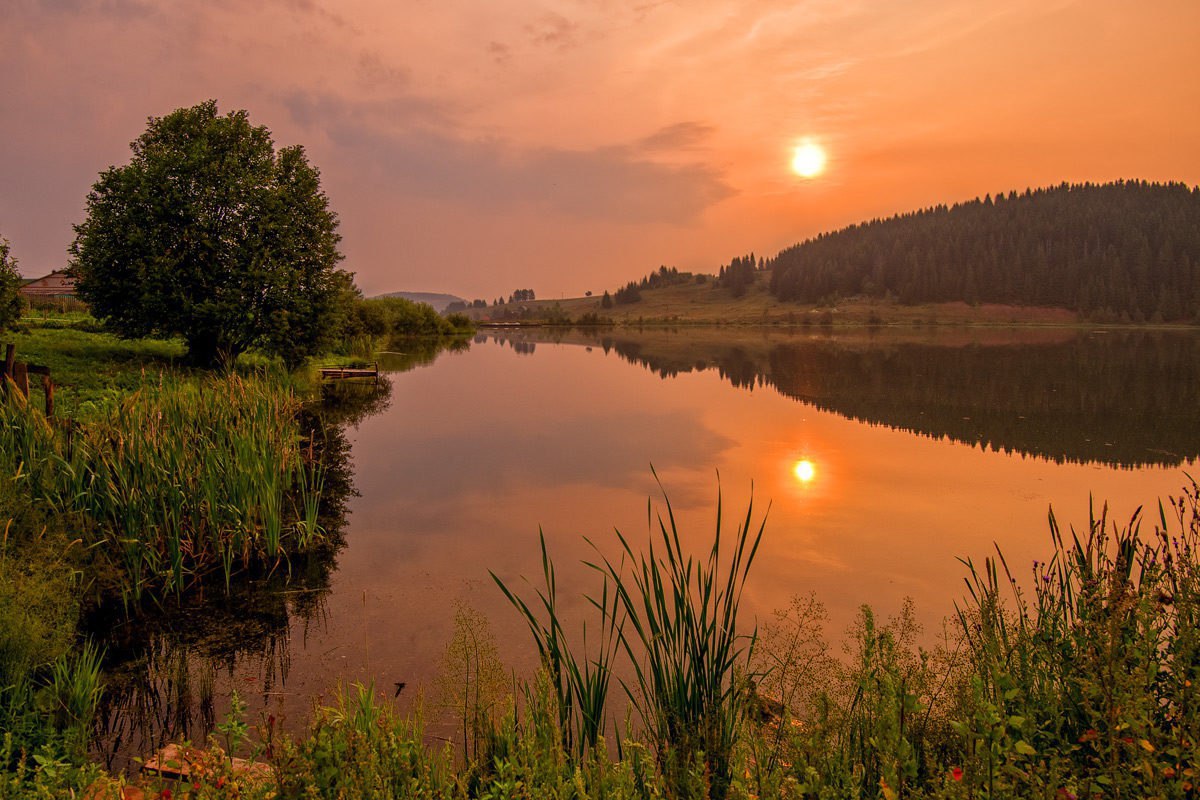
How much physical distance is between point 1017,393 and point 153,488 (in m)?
32.6

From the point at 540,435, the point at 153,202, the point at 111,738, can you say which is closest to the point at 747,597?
the point at 111,738

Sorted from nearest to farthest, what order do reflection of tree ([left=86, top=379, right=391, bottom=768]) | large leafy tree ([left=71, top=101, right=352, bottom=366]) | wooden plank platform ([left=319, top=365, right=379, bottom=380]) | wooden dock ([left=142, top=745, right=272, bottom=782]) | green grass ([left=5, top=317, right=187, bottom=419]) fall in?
wooden dock ([left=142, top=745, right=272, bottom=782])
reflection of tree ([left=86, top=379, right=391, bottom=768])
green grass ([left=5, top=317, right=187, bottom=419])
large leafy tree ([left=71, top=101, right=352, bottom=366])
wooden plank platform ([left=319, top=365, right=379, bottom=380])

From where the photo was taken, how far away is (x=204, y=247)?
29281 mm

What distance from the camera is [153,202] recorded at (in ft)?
93.3

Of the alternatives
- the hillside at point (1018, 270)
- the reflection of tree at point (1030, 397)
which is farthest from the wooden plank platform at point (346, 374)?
the hillside at point (1018, 270)

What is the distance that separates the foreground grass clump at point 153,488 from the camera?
348 inches

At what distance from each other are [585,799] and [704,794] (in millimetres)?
786

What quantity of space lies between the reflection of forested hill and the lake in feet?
0.63

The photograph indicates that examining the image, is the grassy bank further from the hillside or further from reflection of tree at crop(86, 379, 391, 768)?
the hillside

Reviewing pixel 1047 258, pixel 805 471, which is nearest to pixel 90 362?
pixel 805 471

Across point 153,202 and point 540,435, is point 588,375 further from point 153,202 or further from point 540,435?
point 153,202

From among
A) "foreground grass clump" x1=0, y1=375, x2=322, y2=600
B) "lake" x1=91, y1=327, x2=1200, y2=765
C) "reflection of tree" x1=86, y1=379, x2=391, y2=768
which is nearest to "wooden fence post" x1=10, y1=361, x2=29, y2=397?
"foreground grass clump" x1=0, y1=375, x2=322, y2=600

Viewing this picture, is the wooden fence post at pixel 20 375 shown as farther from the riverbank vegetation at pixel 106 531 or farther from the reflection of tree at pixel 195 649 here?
the reflection of tree at pixel 195 649

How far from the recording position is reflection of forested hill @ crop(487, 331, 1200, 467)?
19891mm
